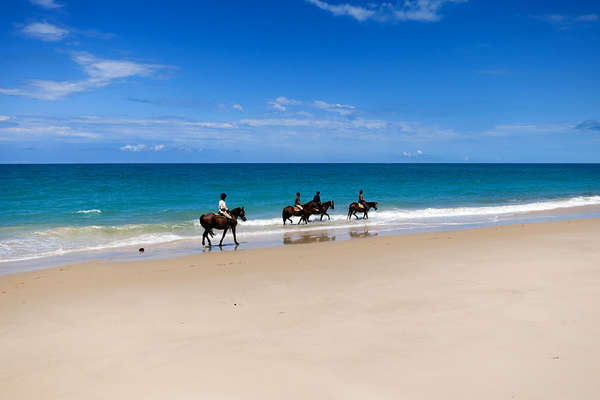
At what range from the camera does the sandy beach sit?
15.7 ft

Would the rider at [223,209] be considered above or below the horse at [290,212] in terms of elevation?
above

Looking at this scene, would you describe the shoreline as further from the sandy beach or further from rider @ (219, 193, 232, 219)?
the sandy beach

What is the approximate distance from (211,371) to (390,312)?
327 cm

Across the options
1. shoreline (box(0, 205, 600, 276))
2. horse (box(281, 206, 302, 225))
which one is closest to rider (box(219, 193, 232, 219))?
shoreline (box(0, 205, 600, 276))

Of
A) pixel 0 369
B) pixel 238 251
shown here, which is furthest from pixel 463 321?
pixel 238 251

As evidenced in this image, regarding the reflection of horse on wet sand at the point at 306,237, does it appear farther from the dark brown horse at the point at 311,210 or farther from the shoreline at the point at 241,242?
the dark brown horse at the point at 311,210

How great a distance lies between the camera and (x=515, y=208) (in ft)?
102

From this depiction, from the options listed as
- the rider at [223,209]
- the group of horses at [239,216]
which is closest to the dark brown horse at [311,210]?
the group of horses at [239,216]

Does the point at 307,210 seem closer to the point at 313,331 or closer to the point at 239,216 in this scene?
the point at 239,216

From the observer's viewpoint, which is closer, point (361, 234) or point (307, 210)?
point (361, 234)

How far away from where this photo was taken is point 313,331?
632 cm

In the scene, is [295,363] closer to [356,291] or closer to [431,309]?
[431,309]

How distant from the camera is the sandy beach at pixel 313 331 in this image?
479cm

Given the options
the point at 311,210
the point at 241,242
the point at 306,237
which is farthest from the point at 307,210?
the point at 241,242
